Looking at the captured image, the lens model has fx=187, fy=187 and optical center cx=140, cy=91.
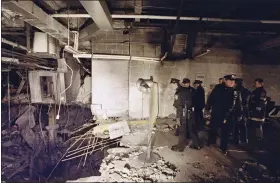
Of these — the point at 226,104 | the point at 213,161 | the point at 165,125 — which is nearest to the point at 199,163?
the point at 213,161

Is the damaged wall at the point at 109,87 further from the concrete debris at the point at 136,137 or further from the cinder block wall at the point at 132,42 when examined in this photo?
the concrete debris at the point at 136,137

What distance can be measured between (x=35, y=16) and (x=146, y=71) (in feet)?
11.7

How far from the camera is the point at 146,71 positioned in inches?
238

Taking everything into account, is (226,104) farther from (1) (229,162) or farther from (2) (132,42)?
(2) (132,42)

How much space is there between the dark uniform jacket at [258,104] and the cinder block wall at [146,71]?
1.49 metres

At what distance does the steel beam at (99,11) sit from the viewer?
2.73 meters

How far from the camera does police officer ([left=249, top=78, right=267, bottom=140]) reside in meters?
4.59

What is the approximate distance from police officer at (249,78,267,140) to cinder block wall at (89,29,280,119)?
1.45 meters

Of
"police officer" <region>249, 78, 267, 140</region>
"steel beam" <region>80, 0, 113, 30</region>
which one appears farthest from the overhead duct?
"police officer" <region>249, 78, 267, 140</region>

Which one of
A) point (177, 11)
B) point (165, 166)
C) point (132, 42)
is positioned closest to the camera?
point (165, 166)

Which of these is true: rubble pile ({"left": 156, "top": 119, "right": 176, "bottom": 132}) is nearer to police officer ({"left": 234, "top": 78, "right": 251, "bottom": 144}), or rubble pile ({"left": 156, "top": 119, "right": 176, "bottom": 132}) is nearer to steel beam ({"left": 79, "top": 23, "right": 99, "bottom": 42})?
police officer ({"left": 234, "top": 78, "right": 251, "bottom": 144})

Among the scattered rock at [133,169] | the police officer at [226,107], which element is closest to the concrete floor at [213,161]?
the scattered rock at [133,169]

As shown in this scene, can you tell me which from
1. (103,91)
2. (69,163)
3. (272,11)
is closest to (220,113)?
(272,11)

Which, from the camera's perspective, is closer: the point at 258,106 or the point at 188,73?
the point at 258,106
